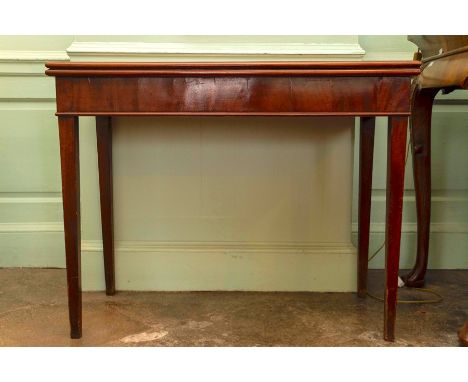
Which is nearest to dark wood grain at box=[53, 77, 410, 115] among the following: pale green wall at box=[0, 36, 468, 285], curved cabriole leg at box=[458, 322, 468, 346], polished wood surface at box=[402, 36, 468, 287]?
polished wood surface at box=[402, 36, 468, 287]

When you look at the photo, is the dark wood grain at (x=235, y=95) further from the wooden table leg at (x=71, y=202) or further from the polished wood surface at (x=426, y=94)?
the polished wood surface at (x=426, y=94)

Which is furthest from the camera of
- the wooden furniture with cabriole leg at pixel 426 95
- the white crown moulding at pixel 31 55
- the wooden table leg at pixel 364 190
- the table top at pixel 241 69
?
the white crown moulding at pixel 31 55

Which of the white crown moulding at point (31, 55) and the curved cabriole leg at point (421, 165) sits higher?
the white crown moulding at point (31, 55)

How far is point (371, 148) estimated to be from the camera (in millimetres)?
1521

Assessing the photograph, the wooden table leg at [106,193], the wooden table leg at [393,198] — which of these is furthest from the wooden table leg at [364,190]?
the wooden table leg at [106,193]

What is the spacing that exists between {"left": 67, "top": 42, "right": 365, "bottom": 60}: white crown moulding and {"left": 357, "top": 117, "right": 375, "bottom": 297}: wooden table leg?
0.75 ft

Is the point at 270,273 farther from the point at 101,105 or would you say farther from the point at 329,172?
the point at 101,105

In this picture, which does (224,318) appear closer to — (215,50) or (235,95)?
(235,95)

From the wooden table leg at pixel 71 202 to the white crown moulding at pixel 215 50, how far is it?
1.49 feet

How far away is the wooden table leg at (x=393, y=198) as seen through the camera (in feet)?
3.79

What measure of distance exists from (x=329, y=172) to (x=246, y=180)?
260 mm

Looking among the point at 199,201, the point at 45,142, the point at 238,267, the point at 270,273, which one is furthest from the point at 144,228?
the point at 45,142

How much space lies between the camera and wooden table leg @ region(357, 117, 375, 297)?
152 cm

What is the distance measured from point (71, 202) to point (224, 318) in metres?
0.52
